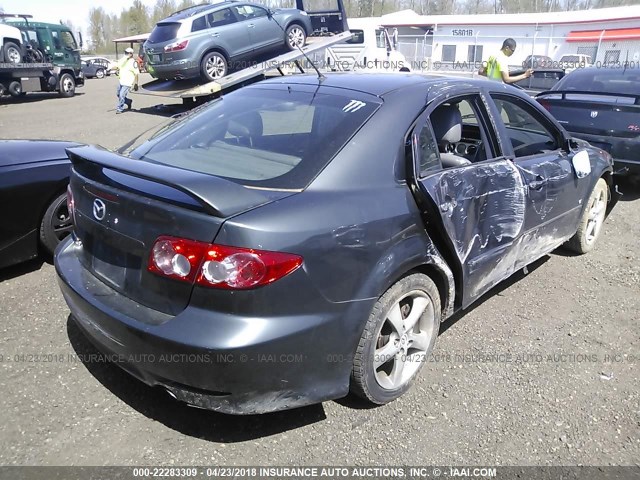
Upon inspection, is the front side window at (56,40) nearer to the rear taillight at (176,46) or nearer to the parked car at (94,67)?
the rear taillight at (176,46)

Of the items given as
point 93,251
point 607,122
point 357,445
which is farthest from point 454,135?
point 607,122

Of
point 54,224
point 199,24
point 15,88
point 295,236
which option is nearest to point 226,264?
point 295,236

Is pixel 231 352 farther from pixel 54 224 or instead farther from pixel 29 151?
pixel 29 151

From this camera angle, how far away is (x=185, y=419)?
8.41 ft

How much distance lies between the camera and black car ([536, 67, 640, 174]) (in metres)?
6.02

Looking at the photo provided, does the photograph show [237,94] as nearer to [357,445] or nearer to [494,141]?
[494,141]

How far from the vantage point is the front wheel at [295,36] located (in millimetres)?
12283

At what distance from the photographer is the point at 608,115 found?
20.3 ft

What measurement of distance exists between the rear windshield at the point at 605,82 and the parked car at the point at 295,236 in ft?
15.5

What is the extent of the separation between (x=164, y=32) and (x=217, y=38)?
129 centimetres

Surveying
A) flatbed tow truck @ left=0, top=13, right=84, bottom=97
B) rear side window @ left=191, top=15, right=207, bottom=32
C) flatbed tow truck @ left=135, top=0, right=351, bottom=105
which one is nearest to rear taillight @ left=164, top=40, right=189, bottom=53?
rear side window @ left=191, top=15, right=207, bottom=32

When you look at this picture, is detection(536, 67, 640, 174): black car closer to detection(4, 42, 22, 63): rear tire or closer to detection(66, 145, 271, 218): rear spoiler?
detection(66, 145, 271, 218): rear spoiler

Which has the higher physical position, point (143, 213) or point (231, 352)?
point (143, 213)

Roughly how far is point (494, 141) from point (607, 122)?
374 centimetres
